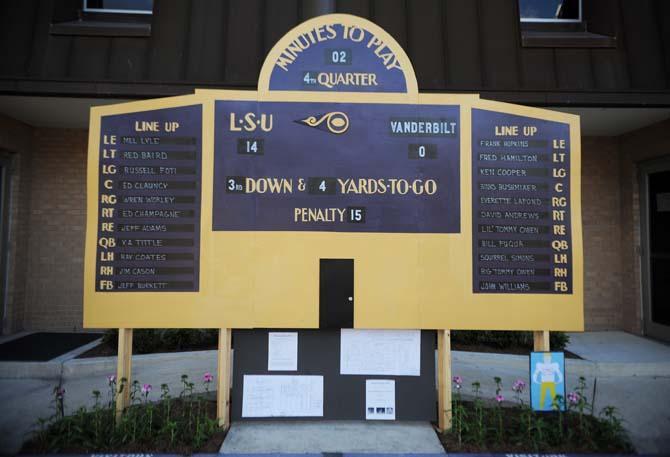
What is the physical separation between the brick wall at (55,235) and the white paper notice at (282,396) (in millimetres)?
4883

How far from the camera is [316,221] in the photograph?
3732 millimetres

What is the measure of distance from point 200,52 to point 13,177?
4.27 m

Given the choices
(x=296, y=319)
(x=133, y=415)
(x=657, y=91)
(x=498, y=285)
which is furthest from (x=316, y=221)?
(x=657, y=91)

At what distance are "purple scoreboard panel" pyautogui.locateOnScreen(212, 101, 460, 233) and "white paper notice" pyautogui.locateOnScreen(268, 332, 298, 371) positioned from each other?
43.0 inches

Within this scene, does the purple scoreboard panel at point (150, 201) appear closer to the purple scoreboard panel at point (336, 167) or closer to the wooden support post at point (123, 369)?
the purple scoreboard panel at point (336, 167)

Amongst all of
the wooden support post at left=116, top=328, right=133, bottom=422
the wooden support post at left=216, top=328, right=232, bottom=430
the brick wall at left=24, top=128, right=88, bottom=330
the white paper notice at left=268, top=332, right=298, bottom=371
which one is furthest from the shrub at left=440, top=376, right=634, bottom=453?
the brick wall at left=24, top=128, right=88, bottom=330

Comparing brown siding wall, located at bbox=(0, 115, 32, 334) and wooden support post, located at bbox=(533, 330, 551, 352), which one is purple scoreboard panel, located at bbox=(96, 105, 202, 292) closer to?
wooden support post, located at bbox=(533, 330, 551, 352)

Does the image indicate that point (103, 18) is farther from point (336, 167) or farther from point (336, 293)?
point (336, 293)

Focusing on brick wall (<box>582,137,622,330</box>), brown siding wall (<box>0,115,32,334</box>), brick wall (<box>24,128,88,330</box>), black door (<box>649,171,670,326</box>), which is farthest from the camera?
brick wall (<box>582,137,622,330</box>)

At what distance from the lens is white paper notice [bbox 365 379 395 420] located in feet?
12.7

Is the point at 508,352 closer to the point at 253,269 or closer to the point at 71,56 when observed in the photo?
the point at 253,269

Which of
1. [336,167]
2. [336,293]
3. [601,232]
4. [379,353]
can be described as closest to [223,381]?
[336,293]

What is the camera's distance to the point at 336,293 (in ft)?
12.2

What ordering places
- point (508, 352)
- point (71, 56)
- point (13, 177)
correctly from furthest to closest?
point (13, 177)
point (508, 352)
point (71, 56)
